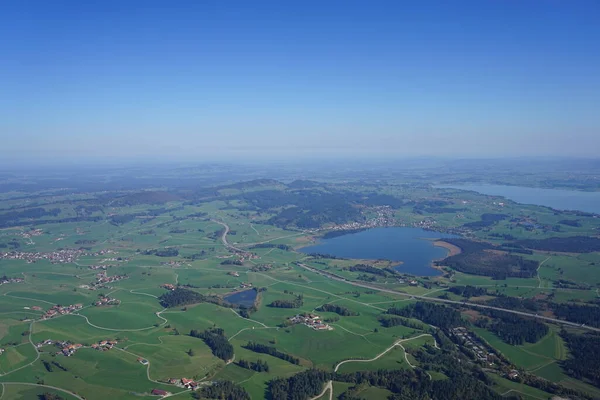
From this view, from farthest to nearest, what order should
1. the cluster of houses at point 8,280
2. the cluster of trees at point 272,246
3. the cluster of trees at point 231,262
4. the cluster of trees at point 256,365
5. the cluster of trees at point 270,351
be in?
the cluster of trees at point 272,246 < the cluster of trees at point 231,262 < the cluster of houses at point 8,280 < the cluster of trees at point 270,351 < the cluster of trees at point 256,365

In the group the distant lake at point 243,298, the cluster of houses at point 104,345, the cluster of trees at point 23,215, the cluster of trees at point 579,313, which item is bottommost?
the distant lake at point 243,298

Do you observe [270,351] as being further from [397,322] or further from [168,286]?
[168,286]

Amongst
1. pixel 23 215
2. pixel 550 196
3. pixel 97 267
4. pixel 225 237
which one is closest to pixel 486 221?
pixel 225 237

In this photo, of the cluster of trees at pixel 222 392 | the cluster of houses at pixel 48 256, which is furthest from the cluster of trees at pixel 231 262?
the cluster of trees at pixel 222 392

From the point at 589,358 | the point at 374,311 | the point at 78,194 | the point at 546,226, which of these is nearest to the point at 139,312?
→ the point at 374,311

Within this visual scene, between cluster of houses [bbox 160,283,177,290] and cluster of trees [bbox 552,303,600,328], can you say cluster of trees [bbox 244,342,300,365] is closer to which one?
cluster of houses [bbox 160,283,177,290]

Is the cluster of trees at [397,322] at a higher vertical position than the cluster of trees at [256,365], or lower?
lower

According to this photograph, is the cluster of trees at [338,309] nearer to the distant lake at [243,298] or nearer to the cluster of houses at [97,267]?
the distant lake at [243,298]
